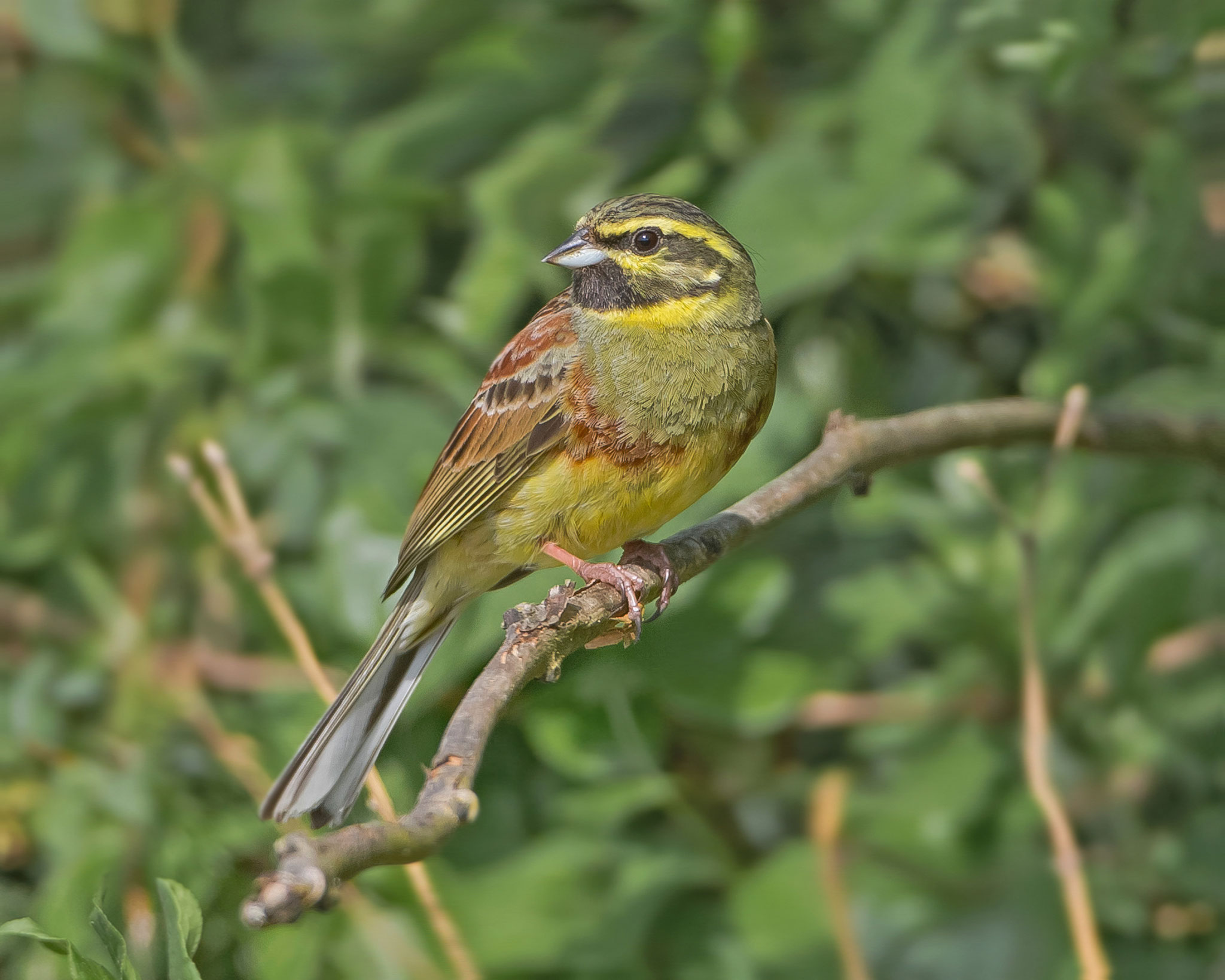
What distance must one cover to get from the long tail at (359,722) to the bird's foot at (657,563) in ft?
1.06

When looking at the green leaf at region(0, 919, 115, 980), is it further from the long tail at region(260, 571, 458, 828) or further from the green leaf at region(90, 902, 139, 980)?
the long tail at region(260, 571, 458, 828)

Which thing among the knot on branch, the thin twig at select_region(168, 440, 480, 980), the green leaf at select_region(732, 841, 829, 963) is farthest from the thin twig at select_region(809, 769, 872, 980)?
the knot on branch

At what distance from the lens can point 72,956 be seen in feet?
3.32

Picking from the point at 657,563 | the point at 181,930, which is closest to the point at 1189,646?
the point at 657,563

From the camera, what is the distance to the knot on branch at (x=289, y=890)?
72 centimetres

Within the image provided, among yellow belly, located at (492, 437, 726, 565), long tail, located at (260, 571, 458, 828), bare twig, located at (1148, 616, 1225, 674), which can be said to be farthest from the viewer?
bare twig, located at (1148, 616, 1225, 674)

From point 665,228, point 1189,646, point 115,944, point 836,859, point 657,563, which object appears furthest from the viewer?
point 1189,646

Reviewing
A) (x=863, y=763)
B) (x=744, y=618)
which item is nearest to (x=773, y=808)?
(x=863, y=763)

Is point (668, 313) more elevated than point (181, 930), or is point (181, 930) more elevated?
point (668, 313)

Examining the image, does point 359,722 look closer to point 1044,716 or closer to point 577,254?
point 577,254

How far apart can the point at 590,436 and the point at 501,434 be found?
0.18 m

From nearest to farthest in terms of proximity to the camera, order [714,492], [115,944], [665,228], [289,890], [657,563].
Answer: [289,890], [115,944], [657,563], [665,228], [714,492]

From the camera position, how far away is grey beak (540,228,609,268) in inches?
69.0

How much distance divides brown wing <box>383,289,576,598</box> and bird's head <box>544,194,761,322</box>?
99 mm
